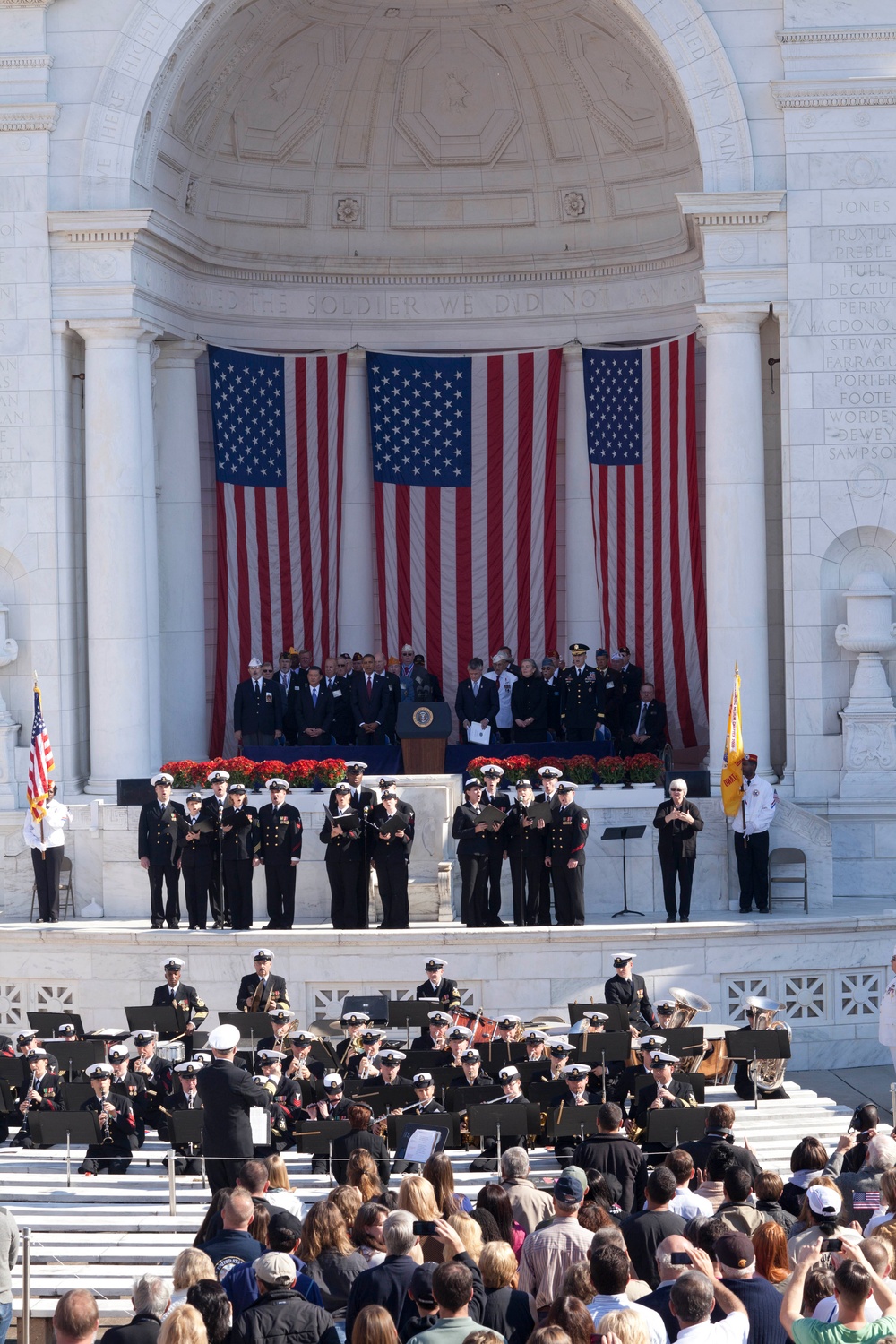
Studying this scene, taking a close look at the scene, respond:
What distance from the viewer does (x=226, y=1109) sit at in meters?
15.0

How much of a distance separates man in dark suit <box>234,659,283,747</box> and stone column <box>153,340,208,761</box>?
4.63ft

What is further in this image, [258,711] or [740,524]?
[258,711]

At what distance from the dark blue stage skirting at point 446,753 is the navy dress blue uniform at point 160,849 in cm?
351

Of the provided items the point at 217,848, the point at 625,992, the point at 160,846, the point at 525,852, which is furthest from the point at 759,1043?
the point at 160,846

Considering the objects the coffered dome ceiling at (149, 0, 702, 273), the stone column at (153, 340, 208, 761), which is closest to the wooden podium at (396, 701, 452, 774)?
the stone column at (153, 340, 208, 761)

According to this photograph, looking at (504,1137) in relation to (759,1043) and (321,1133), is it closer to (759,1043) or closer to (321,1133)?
(321,1133)

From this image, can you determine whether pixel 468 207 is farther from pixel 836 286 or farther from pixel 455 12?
pixel 836 286

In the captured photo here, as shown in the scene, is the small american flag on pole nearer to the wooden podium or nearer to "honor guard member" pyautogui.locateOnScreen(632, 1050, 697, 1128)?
the wooden podium

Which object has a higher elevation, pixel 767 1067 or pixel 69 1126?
pixel 69 1126

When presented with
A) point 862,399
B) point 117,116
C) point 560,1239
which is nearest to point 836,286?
point 862,399

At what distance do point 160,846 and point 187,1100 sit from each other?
22.0 ft

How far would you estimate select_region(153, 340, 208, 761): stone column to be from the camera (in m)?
29.9

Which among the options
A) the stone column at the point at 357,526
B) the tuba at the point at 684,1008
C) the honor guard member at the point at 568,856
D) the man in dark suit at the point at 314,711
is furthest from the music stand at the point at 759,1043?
the stone column at the point at 357,526

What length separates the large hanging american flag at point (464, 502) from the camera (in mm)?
31766
